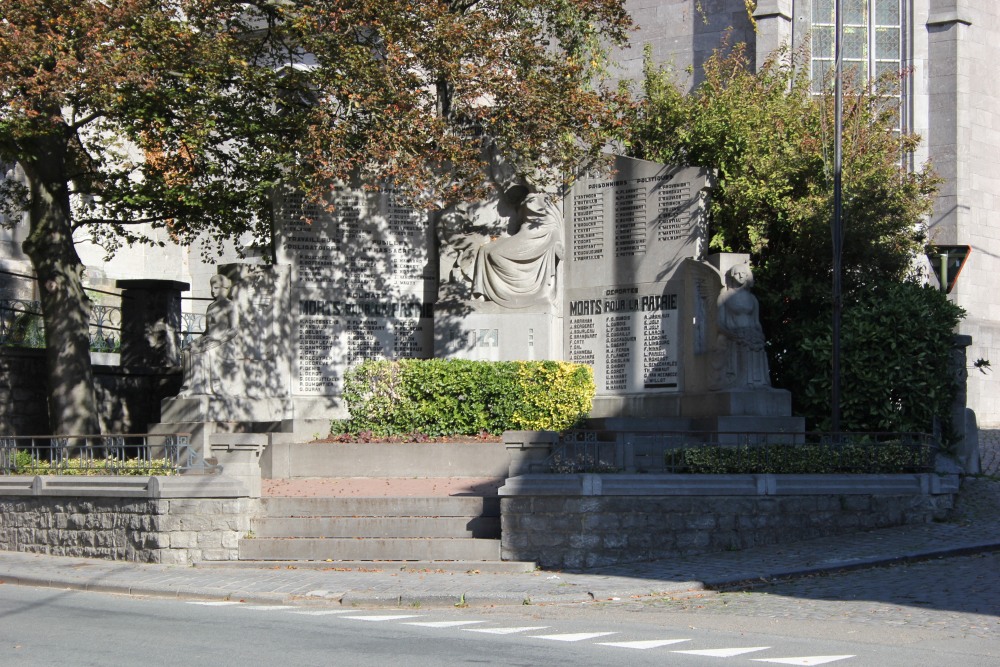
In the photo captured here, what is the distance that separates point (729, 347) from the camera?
18.8 meters

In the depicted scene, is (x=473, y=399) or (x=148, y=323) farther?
(x=148, y=323)

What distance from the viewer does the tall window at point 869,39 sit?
3297 cm

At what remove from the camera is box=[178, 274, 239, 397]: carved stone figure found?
64.4ft

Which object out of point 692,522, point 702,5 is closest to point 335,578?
point 692,522

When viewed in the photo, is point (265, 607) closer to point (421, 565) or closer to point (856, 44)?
point (421, 565)

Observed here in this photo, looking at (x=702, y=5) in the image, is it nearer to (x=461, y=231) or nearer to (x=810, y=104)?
(x=810, y=104)

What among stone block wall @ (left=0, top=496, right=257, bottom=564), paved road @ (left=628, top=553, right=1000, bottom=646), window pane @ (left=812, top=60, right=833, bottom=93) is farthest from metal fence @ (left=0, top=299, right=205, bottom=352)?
window pane @ (left=812, top=60, right=833, bottom=93)

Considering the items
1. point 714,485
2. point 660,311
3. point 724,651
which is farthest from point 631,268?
point 724,651

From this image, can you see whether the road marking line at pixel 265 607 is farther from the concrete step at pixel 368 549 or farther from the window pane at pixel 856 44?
the window pane at pixel 856 44

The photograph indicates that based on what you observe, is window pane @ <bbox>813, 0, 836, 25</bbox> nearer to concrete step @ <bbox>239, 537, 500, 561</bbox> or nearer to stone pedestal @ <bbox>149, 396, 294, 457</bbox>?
stone pedestal @ <bbox>149, 396, 294, 457</bbox>

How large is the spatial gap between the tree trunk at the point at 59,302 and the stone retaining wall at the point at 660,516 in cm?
816

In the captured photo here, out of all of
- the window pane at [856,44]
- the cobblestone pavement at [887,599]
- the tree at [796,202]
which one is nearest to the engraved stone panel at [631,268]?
the tree at [796,202]

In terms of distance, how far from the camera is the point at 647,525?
579 inches

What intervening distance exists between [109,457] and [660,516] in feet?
23.0
